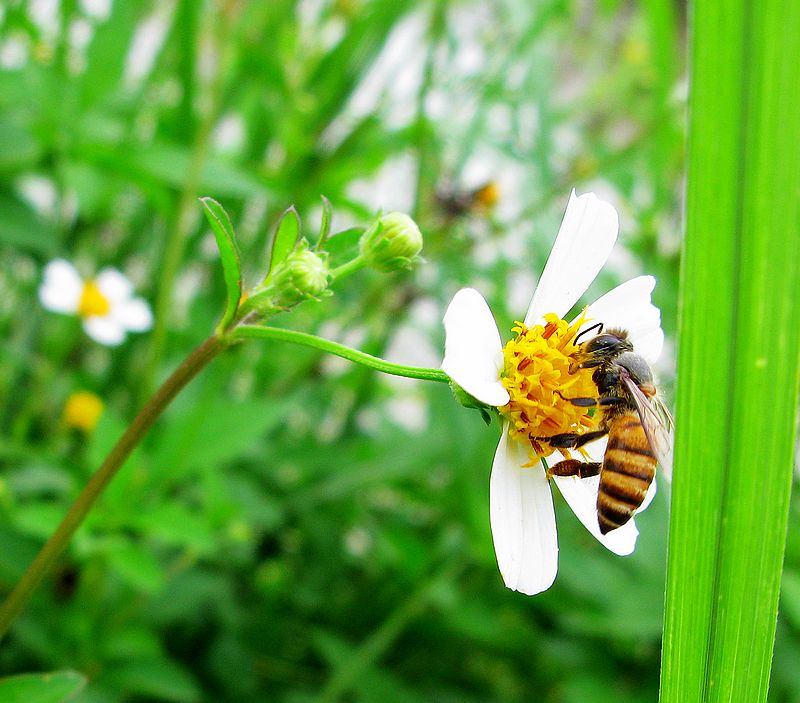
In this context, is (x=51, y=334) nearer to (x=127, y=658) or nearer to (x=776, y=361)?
(x=127, y=658)

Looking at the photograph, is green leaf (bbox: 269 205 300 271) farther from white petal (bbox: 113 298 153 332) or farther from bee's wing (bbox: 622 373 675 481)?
white petal (bbox: 113 298 153 332)

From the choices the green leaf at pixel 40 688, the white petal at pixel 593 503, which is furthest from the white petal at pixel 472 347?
the green leaf at pixel 40 688

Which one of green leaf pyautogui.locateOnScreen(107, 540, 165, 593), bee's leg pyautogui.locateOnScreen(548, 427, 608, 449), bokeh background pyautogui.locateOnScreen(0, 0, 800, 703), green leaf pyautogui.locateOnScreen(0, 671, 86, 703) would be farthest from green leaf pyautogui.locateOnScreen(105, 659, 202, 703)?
bee's leg pyautogui.locateOnScreen(548, 427, 608, 449)

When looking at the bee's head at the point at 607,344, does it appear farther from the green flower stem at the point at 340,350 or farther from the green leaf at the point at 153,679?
the green leaf at the point at 153,679

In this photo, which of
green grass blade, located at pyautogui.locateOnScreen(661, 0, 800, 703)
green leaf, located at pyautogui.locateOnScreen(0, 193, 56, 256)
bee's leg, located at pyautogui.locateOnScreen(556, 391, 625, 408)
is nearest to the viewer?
green grass blade, located at pyautogui.locateOnScreen(661, 0, 800, 703)

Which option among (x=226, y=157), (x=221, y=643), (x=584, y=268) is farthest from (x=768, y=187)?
(x=226, y=157)

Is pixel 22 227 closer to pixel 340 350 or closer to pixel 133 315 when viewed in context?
pixel 133 315

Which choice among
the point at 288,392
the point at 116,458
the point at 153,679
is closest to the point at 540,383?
the point at 116,458
